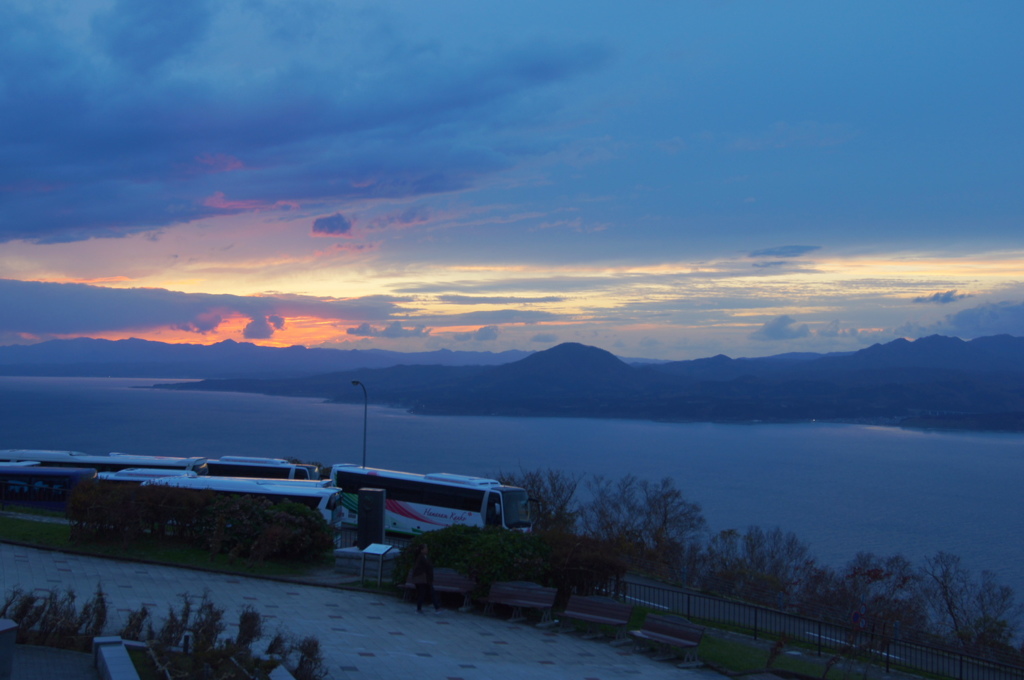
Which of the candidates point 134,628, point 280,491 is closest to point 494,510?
point 280,491

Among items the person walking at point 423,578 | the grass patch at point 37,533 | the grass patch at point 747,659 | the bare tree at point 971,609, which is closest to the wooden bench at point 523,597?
the person walking at point 423,578

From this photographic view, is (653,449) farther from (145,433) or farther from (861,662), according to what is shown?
(861,662)

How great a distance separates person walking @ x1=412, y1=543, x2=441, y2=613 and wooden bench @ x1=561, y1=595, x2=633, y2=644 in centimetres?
228

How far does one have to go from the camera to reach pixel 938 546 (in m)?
72.5

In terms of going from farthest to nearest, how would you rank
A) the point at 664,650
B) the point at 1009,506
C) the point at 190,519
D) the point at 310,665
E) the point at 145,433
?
the point at 145,433
the point at 1009,506
the point at 190,519
the point at 664,650
the point at 310,665

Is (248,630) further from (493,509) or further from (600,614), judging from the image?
(493,509)

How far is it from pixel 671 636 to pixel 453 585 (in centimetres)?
402

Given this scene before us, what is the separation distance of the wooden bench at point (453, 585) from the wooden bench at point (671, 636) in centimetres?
307

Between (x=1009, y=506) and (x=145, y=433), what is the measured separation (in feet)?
436

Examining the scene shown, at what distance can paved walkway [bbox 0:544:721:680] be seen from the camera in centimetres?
995

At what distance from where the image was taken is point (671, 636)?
458 inches

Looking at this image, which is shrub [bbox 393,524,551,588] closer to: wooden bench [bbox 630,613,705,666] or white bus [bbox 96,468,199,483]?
wooden bench [bbox 630,613,705,666]

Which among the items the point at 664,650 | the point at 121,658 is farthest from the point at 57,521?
the point at 664,650

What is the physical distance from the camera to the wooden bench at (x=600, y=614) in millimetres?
12320
